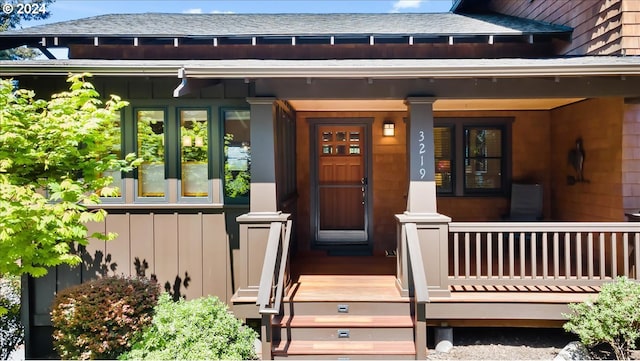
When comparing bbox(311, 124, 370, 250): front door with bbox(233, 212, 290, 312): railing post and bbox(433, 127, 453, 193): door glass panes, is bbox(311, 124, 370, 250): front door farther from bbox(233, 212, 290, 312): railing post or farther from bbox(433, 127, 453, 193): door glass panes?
bbox(233, 212, 290, 312): railing post

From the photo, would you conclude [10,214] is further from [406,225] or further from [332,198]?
[332,198]

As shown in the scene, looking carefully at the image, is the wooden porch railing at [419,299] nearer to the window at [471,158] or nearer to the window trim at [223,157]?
the window trim at [223,157]

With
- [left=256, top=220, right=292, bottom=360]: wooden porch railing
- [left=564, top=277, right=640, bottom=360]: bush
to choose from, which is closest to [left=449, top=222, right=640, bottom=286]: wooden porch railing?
[left=564, top=277, right=640, bottom=360]: bush

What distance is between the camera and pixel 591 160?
5.22 metres

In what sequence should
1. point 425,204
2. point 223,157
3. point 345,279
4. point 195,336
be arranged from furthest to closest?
1. point 345,279
2. point 223,157
3. point 425,204
4. point 195,336

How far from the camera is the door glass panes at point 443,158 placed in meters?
6.61

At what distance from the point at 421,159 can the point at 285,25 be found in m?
3.85

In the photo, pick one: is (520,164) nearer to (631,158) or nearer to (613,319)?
(631,158)

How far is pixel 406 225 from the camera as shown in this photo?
4.12 m

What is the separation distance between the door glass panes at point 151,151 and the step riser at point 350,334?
2.29 m

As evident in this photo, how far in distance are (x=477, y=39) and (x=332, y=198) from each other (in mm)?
3627

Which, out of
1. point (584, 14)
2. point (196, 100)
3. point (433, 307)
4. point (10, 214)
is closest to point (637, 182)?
point (584, 14)

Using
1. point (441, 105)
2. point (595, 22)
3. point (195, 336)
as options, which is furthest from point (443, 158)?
point (195, 336)

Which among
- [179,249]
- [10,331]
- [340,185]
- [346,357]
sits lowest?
[10,331]
